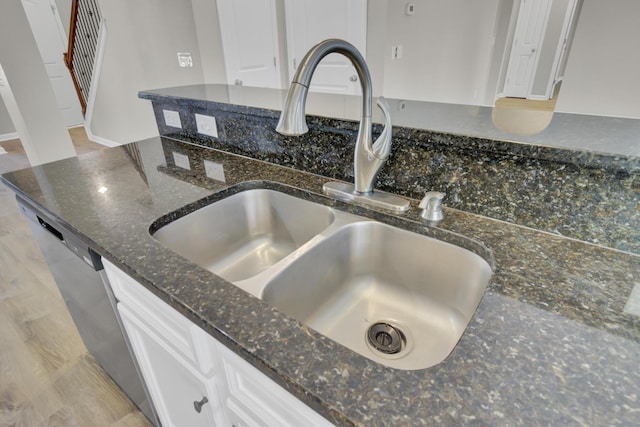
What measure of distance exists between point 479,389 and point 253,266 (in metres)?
0.75

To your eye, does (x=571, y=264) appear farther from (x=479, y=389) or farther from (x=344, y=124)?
(x=344, y=124)

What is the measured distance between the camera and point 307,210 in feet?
3.22

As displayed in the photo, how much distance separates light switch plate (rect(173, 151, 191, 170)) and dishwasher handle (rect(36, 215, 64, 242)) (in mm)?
419

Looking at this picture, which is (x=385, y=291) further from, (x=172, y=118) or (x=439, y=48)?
(x=439, y=48)

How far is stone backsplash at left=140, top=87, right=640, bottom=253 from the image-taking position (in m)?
0.65

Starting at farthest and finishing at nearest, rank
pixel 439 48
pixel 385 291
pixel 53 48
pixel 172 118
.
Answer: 1. pixel 53 48
2. pixel 439 48
3. pixel 172 118
4. pixel 385 291

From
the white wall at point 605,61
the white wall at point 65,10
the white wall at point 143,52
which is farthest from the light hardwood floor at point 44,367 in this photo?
the white wall at point 65,10

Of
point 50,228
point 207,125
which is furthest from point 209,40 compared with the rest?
point 50,228

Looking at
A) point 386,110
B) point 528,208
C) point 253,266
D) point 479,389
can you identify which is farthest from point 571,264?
point 253,266

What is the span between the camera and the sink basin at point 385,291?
0.72 meters

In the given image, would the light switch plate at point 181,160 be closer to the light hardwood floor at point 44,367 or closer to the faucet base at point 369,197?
the faucet base at point 369,197

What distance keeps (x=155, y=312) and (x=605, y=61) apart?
2.83 m

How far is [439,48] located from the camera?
3404 millimetres

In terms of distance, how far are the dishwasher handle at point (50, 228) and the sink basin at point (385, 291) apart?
2.57 feet
